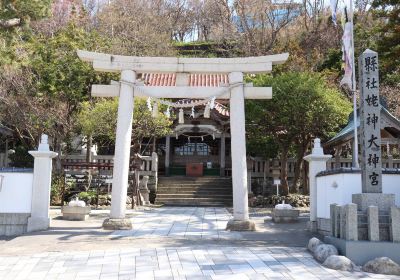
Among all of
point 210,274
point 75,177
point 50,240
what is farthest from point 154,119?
point 210,274

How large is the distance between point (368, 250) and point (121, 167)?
6575mm

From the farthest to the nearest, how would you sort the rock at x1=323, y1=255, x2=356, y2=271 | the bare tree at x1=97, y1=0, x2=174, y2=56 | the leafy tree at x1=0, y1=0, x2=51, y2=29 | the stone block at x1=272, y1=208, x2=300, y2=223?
the bare tree at x1=97, y1=0, x2=174, y2=56 → the leafy tree at x1=0, y1=0, x2=51, y2=29 → the stone block at x1=272, y1=208, x2=300, y2=223 → the rock at x1=323, y1=255, x2=356, y2=271

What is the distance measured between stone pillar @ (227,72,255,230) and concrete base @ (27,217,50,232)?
16.4 feet

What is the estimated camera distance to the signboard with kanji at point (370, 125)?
7.91m

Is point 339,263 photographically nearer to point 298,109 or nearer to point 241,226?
point 241,226

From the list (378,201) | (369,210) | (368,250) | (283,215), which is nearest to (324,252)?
(368,250)

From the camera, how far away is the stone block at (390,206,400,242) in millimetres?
7166

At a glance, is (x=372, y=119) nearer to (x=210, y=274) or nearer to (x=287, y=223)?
(x=210, y=274)

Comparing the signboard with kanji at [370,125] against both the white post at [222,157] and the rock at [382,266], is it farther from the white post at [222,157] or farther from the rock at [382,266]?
the white post at [222,157]

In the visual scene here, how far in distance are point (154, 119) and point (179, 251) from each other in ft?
36.4

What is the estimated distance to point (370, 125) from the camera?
809 centimetres

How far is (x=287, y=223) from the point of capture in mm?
12789

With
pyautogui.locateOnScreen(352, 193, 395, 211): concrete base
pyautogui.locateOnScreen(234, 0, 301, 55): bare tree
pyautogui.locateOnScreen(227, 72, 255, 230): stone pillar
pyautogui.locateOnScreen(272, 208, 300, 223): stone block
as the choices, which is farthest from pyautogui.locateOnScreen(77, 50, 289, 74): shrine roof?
pyautogui.locateOnScreen(234, 0, 301, 55): bare tree

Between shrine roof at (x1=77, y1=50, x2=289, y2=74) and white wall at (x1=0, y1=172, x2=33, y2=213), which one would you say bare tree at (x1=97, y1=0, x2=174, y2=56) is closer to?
shrine roof at (x1=77, y1=50, x2=289, y2=74)
